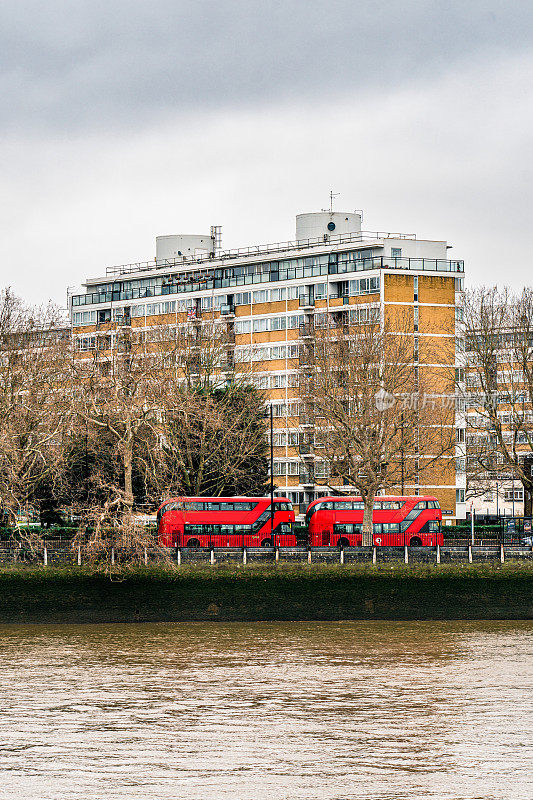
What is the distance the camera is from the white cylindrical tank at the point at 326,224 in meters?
99.8

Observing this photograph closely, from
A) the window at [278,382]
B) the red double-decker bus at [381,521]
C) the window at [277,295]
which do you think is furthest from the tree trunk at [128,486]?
the window at [277,295]

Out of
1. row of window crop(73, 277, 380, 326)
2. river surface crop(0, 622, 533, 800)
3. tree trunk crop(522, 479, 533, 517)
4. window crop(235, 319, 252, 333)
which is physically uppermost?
row of window crop(73, 277, 380, 326)

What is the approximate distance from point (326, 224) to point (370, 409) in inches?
1717

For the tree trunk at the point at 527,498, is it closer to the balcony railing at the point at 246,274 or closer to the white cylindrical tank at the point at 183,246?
the balcony railing at the point at 246,274

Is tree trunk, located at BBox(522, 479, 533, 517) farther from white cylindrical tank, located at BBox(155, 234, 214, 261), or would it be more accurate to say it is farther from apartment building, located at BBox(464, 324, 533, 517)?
white cylindrical tank, located at BBox(155, 234, 214, 261)

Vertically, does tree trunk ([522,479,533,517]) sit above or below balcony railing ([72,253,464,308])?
below

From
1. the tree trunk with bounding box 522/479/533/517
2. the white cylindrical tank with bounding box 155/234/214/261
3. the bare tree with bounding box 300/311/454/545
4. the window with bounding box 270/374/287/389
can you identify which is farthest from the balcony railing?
the bare tree with bounding box 300/311/454/545

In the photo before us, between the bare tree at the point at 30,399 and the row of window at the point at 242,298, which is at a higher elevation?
the row of window at the point at 242,298

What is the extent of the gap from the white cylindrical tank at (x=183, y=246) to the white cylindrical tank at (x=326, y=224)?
10.4 m

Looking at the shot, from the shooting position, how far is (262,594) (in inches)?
1757

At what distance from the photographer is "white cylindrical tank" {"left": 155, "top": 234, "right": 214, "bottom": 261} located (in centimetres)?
10794

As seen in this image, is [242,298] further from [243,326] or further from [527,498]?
[527,498]

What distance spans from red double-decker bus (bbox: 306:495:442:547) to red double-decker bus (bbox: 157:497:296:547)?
3.16 metres

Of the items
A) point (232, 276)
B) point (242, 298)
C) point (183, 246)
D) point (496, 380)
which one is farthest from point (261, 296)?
point (496, 380)
